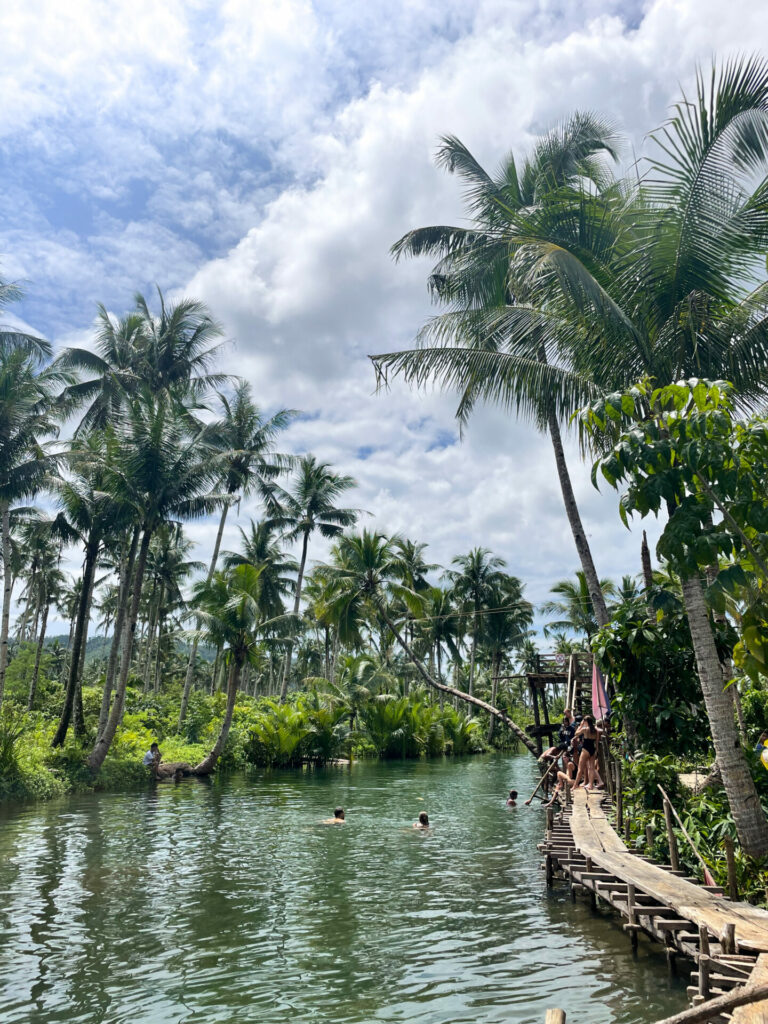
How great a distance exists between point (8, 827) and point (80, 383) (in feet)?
63.8

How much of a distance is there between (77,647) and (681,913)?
2240 centimetres

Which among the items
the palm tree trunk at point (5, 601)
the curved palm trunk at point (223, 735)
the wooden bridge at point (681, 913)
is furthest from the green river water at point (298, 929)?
the curved palm trunk at point (223, 735)

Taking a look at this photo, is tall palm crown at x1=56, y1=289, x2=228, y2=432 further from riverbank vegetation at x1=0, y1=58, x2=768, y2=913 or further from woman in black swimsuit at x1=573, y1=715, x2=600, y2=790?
woman in black swimsuit at x1=573, y1=715, x2=600, y2=790

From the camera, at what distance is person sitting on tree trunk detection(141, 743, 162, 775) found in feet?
79.9

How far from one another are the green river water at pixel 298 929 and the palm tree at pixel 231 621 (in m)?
9.11

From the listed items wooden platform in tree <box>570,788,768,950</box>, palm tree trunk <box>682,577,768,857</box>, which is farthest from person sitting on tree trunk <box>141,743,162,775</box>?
palm tree trunk <box>682,577,768,857</box>

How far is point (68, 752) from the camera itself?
2297 cm

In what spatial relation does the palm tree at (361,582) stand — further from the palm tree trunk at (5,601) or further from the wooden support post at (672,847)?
the wooden support post at (672,847)

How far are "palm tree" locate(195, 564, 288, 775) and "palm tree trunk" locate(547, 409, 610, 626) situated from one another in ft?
42.9

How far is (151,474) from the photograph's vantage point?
80.6 ft

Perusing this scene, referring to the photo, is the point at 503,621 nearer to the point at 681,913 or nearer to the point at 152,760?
the point at 152,760

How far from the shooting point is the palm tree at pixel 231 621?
25750mm

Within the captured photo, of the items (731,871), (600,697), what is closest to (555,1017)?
(731,871)

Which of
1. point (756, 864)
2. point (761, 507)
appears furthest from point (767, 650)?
point (756, 864)
